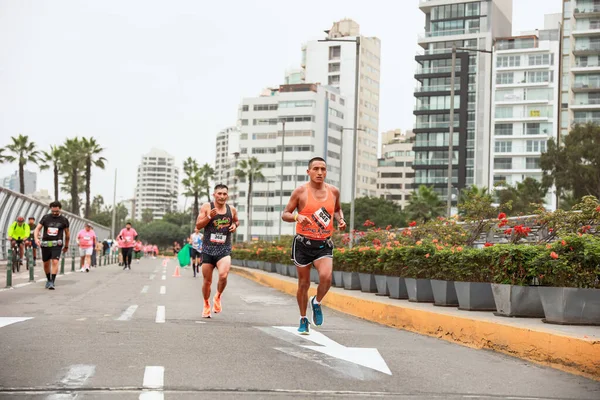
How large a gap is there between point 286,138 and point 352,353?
452ft

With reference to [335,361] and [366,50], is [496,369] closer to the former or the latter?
[335,361]

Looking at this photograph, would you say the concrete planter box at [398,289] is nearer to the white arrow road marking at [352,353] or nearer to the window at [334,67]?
the white arrow road marking at [352,353]

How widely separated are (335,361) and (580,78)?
338 ft

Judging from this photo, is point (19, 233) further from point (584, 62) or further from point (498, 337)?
point (584, 62)

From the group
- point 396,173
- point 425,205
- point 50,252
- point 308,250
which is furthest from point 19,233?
point 396,173

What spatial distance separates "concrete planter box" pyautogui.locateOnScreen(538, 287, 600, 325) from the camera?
8.88 m

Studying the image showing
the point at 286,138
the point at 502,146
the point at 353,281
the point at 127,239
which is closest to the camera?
the point at 353,281

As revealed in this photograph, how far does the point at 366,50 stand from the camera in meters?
160

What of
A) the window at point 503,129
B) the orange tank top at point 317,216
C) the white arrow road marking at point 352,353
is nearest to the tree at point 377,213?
the window at point 503,129

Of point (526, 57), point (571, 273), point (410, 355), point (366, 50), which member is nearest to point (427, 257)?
point (571, 273)

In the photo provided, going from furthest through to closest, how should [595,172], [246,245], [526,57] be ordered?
[526,57]
[595,172]
[246,245]

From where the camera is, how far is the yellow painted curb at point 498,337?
737cm

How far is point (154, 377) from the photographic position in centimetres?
602

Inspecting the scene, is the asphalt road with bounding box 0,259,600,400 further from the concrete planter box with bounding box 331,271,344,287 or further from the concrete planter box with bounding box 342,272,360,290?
the concrete planter box with bounding box 331,271,344,287
